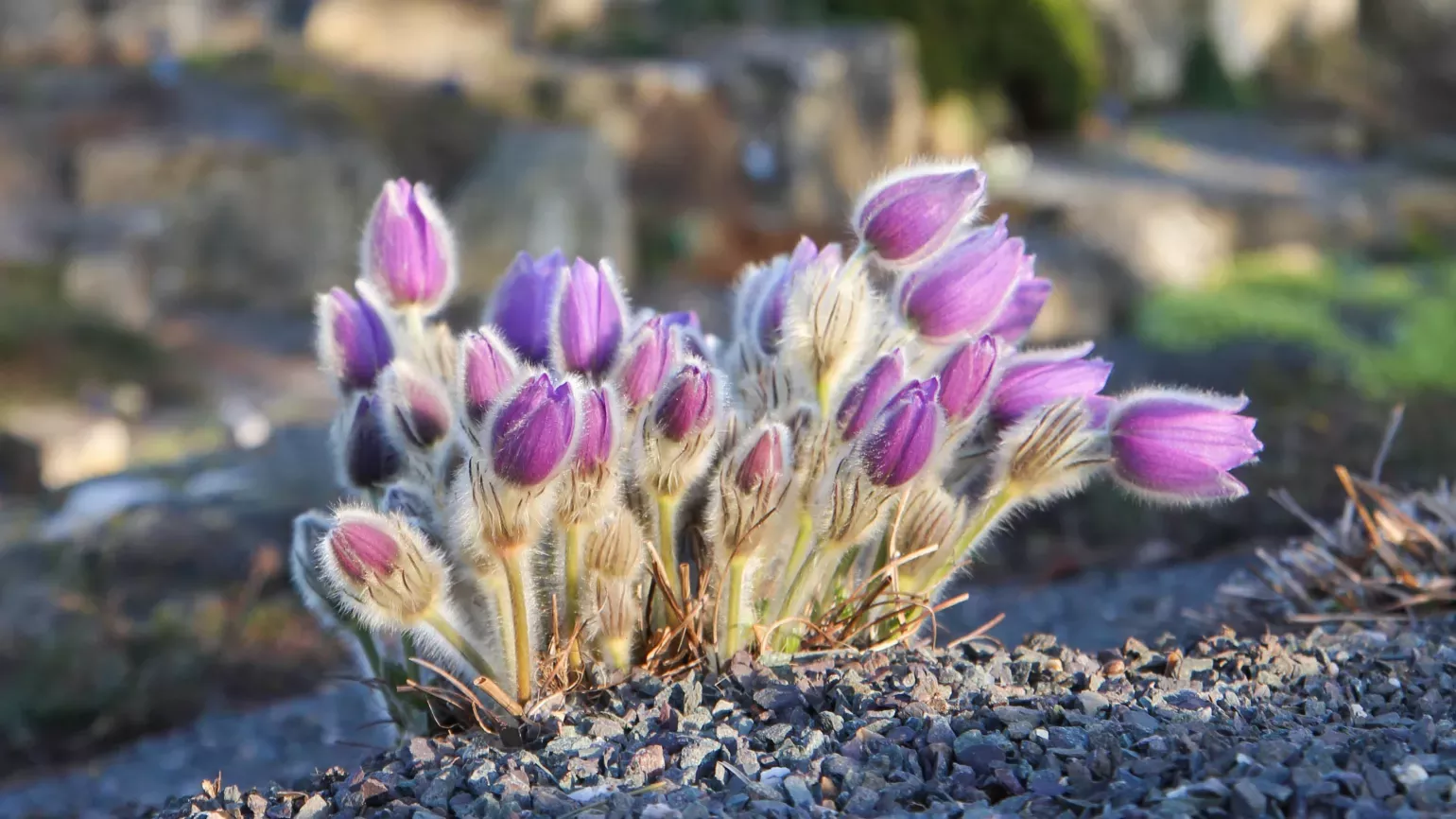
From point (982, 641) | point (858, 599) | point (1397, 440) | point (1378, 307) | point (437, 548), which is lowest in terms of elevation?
point (1378, 307)

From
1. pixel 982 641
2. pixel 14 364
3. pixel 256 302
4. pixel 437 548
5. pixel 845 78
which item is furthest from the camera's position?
pixel 845 78

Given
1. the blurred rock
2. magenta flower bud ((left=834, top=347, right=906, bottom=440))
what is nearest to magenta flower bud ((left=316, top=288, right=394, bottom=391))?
magenta flower bud ((left=834, top=347, right=906, bottom=440))

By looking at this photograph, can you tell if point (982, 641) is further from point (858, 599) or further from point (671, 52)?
point (671, 52)

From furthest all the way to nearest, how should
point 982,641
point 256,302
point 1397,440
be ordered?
point 256,302
point 1397,440
point 982,641

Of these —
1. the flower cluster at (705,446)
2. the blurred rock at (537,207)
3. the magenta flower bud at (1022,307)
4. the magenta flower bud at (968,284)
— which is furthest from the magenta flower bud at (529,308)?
the blurred rock at (537,207)

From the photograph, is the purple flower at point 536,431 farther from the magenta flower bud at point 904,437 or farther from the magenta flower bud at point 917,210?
the magenta flower bud at point 917,210

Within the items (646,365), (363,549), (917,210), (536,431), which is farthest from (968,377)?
(363,549)

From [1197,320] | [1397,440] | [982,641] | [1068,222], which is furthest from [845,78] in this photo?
[982,641]
